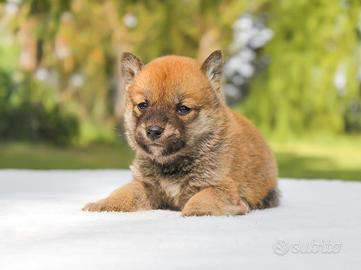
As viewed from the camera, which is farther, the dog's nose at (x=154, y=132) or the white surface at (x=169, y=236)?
the dog's nose at (x=154, y=132)

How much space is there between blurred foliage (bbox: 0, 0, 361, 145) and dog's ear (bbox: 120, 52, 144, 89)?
6.39 m

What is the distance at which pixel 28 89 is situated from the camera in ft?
52.7

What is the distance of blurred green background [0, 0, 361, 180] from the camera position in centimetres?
1290

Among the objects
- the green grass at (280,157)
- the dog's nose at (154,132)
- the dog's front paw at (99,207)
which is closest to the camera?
the dog's nose at (154,132)

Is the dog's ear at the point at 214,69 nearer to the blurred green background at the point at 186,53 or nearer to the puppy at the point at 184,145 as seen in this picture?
the puppy at the point at 184,145

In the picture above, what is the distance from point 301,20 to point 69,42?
8.83m

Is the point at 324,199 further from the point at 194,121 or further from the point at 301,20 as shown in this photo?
the point at 301,20

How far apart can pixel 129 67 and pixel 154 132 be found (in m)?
0.78

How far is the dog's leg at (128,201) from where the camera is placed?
15.4ft

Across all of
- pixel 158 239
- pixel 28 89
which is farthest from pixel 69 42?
pixel 158 239

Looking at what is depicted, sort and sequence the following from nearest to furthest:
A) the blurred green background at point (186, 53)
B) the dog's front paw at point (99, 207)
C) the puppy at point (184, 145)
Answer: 1. the puppy at point (184, 145)
2. the dog's front paw at point (99, 207)
3. the blurred green background at point (186, 53)

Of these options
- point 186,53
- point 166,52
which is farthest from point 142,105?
point 186,53

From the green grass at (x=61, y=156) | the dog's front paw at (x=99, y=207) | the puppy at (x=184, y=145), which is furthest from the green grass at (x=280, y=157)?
the dog's front paw at (x=99, y=207)

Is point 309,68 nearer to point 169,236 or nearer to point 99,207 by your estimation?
point 99,207
